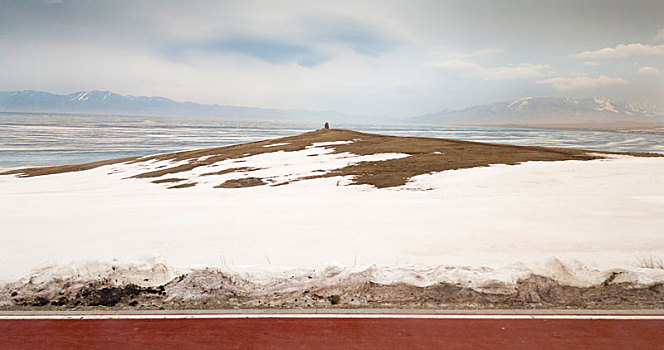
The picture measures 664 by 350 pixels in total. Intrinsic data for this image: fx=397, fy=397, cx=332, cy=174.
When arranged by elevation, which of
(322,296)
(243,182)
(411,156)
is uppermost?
(411,156)

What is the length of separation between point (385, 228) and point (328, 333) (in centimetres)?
622

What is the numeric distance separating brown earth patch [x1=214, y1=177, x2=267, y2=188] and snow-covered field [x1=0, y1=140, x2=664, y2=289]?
49.6 inches

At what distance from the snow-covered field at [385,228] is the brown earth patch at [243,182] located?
4.13 ft

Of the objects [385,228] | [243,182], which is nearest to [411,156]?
[243,182]

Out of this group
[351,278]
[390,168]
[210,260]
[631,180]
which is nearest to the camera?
[351,278]

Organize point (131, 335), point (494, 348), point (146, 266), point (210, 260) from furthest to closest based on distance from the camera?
point (210, 260), point (146, 266), point (131, 335), point (494, 348)

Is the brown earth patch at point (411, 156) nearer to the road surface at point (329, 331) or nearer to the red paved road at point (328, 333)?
the road surface at point (329, 331)

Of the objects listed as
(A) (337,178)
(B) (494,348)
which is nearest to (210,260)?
(B) (494,348)

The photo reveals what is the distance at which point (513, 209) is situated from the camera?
13.9 metres

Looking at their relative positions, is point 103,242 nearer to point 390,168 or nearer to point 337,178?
point 337,178

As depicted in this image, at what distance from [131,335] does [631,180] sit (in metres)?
20.5

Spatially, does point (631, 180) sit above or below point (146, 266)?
above

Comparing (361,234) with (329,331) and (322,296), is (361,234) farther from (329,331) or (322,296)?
(329,331)

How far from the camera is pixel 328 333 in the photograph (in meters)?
5.91
